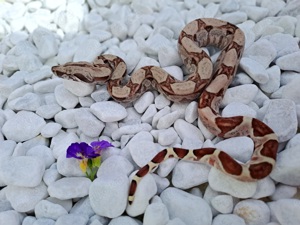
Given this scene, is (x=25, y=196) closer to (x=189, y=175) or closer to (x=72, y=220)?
(x=72, y=220)

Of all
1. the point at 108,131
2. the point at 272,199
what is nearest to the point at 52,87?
the point at 108,131

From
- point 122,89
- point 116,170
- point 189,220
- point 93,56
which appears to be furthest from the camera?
point 93,56

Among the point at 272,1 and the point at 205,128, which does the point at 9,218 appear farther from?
the point at 272,1

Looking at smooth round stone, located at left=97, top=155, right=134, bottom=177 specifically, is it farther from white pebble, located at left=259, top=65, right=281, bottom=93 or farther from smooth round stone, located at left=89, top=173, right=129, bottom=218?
white pebble, located at left=259, top=65, right=281, bottom=93

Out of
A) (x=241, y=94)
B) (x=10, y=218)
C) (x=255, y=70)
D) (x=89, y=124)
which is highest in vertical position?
(x=255, y=70)

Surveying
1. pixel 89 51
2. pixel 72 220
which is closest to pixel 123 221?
pixel 72 220

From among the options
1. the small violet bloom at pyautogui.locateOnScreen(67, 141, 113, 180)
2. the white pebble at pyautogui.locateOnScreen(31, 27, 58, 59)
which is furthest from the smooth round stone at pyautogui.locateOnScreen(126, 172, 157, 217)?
the white pebble at pyautogui.locateOnScreen(31, 27, 58, 59)

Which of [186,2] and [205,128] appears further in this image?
[186,2]

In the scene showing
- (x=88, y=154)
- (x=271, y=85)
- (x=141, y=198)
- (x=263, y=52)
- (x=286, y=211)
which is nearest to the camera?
(x=286, y=211)

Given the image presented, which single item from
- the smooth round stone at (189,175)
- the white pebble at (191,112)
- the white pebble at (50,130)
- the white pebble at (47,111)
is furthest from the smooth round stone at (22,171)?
the white pebble at (191,112)
